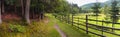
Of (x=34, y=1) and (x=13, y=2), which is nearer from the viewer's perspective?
(x=34, y=1)

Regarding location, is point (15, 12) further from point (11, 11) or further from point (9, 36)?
point (9, 36)

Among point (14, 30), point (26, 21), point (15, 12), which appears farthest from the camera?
point (15, 12)

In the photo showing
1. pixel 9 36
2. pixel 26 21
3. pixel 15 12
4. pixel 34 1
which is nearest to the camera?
pixel 9 36

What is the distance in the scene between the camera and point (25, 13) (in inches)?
999

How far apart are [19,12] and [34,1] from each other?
12354 mm

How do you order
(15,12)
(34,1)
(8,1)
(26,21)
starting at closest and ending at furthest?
1. (26,21)
2. (34,1)
3. (8,1)
4. (15,12)

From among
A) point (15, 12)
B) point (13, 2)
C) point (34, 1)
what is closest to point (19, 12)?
point (15, 12)

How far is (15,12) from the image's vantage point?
158 ft

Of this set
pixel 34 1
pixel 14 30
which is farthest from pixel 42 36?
pixel 34 1

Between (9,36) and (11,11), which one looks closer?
(9,36)

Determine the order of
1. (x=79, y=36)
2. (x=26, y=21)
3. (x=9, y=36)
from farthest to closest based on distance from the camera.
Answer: (x=26, y=21)
(x=79, y=36)
(x=9, y=36)

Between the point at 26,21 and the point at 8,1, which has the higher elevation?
the point at 8,1

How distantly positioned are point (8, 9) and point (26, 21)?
1032 inches

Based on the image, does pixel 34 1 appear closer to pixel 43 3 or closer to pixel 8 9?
pixel 43 3
